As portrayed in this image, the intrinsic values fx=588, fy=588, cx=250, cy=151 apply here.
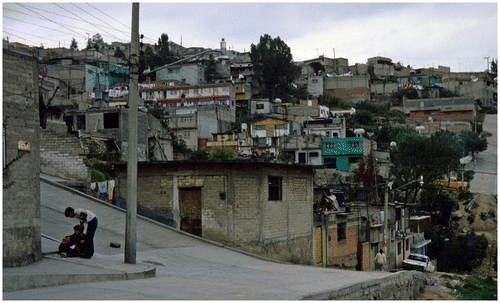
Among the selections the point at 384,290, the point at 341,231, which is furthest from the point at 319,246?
the point at 384,290

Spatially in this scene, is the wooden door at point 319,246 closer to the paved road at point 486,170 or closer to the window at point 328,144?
the window at point 328,144

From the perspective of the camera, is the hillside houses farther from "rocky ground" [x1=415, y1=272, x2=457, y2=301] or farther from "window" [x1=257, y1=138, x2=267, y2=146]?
"rocky ground" [x1=415, y1=272, x2=457, y2=301]

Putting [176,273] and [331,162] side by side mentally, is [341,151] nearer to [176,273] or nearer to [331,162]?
[331,162]

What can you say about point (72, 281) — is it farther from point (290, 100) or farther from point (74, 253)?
point (290, 100)

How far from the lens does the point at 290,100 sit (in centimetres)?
9050

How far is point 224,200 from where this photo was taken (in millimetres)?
19781

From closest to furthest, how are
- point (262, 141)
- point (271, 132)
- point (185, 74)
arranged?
point (262, 141)
point (271, 132)
point (185, 74)

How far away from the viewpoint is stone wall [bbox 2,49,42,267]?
10797mm

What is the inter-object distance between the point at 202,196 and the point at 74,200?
13.9 ft

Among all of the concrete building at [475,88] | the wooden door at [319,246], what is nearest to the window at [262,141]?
the wooden door at [319,246]

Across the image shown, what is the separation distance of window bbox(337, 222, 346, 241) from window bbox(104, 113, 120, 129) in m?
14.4

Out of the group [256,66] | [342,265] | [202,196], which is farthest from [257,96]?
[202,196]

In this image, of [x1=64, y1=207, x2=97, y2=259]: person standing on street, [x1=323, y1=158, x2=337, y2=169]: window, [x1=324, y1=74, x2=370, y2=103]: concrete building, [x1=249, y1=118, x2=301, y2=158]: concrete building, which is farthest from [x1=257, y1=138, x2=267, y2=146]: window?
[x1=64, y1=207, x2=97, y2=259]: person standing on street

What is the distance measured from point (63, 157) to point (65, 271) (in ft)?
48.5
